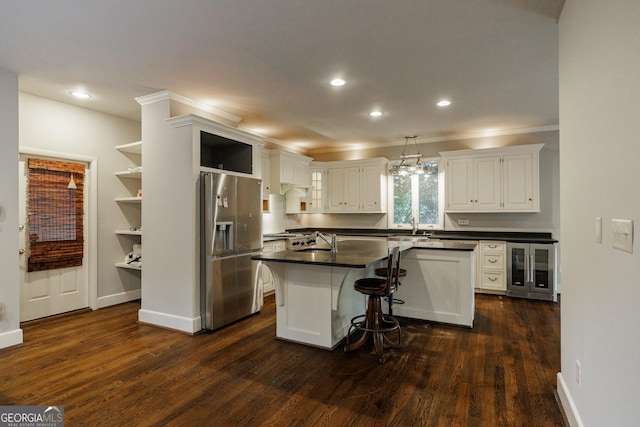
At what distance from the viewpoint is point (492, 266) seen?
5.27m

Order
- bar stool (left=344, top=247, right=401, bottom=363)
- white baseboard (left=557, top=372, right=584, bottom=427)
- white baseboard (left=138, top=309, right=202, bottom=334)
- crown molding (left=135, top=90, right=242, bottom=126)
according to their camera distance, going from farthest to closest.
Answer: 1. crown molding (left=135, top=90, right=242, bottom=126)
2. white baseboard (left=138, top=309, right=202, bottom=334)
3. bar stool (left=344, top=247, right=401, bottom=363)
4. white baseboard (left=557, top=372, right=584, bottom=427)

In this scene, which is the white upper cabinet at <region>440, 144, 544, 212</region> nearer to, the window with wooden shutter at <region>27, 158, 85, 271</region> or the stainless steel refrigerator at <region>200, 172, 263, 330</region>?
the stainless steel refrigerator at <region>200, 172, 263, 330</region>

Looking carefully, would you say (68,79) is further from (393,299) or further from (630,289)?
(630,289)

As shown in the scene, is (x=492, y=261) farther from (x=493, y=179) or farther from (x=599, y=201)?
(x=599, y=201)

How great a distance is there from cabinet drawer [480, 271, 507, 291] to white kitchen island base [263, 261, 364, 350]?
2918 mm

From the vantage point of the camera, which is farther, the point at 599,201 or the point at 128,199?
the point at 128,199

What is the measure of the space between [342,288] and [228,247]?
1502mm

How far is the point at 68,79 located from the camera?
136 inches

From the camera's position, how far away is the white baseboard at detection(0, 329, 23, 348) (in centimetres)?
318

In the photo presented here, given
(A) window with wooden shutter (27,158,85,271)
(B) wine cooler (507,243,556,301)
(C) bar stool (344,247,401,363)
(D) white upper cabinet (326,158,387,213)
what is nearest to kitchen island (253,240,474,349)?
(C) bar stool (344,247,401,363)

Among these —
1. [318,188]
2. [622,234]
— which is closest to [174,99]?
[318,188]

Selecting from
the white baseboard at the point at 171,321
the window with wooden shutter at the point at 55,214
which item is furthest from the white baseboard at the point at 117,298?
the white baseboard at the point at 171,321

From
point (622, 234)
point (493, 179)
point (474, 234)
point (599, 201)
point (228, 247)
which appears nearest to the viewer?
point (622, 234)

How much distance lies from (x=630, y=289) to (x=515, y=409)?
139 cm
